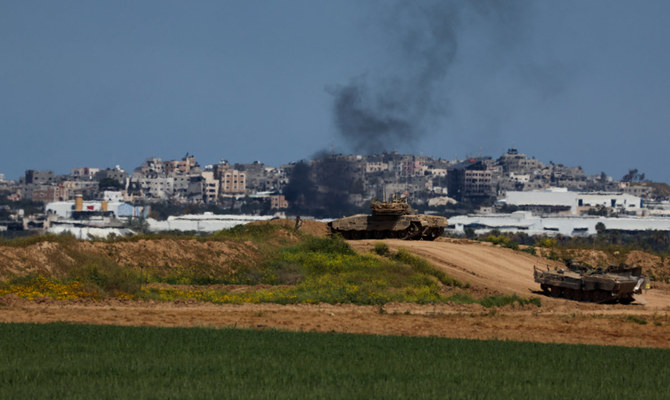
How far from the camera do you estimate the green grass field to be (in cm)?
1727

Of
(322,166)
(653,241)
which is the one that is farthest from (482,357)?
(653,241)

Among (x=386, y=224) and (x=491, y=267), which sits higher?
(x=386, y=224)

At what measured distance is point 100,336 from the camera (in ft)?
75.9

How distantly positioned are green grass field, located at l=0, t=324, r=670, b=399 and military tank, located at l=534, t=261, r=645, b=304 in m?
12.6

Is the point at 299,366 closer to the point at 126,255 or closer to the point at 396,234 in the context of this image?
the point at 126,255

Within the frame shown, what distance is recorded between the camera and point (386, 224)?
55125 mm

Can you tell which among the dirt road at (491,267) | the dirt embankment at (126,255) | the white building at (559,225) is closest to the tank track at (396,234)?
the dirt road at (491,267)

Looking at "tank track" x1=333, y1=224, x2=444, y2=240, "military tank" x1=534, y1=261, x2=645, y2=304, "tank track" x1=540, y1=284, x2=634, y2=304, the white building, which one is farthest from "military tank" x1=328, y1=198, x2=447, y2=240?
the white building

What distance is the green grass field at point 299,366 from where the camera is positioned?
1727cm

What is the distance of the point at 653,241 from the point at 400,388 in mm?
146104

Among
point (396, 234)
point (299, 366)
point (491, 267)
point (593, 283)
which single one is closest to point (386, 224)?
point (396, 234)

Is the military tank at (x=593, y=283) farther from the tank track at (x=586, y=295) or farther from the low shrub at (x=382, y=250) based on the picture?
the low shrub at (x=382, y=250)

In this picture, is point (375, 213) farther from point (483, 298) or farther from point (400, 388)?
point (400, 388)

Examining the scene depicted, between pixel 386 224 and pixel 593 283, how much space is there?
19540 mm
